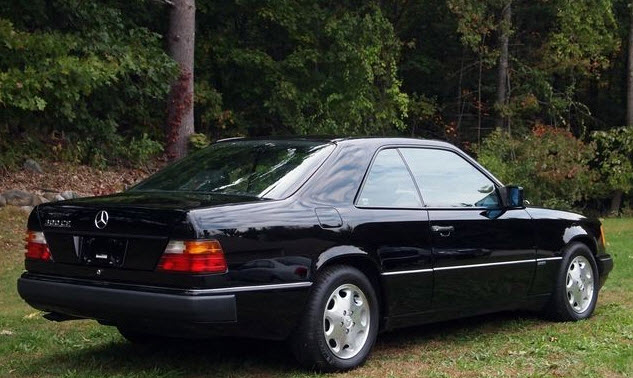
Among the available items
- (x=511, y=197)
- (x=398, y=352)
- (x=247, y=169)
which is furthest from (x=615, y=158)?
(x=247, y=169)

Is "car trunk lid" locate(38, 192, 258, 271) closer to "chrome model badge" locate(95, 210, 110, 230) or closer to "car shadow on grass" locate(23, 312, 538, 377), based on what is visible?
"chrome model badge" locate(95, 210, 110, 230)

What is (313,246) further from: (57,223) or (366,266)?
(57,223)

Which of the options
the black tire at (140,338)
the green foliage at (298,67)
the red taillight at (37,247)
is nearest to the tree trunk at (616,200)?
the green foliage at (298,67)

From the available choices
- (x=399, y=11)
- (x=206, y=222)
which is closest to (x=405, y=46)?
(x=399, y=11)

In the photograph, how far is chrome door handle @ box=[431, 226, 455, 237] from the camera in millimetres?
6074

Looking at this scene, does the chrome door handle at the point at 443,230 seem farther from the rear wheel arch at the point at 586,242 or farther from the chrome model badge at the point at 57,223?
the chrome model badge at the point at 57,223

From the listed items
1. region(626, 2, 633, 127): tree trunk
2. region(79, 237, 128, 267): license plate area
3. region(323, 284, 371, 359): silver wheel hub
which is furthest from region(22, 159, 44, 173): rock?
region(626, 2, 633, 127): tree trunk

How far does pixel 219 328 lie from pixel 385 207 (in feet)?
5.17

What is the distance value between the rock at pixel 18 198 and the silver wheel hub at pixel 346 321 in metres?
10.1

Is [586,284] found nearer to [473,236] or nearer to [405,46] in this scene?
[473,236]

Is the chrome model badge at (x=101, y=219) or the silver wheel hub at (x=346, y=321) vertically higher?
the chrome model badge at (x=101, y=219)

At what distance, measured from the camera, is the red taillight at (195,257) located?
15.6 feet

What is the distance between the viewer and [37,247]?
18.0ft

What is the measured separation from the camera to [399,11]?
27.5 meters
